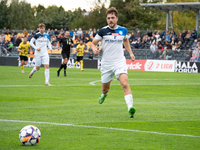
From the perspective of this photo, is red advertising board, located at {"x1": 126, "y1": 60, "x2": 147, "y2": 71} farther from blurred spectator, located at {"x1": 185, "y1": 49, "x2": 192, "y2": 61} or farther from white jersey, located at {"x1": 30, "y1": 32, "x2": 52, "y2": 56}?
white jersey, located at {"x1": 30, "y1": 32, "x2": 52, "y2": 56}

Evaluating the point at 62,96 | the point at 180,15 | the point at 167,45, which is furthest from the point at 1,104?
the point at 180,15

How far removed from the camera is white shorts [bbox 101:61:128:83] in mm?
7978

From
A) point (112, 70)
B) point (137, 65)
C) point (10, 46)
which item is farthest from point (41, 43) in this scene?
point (10, 46)

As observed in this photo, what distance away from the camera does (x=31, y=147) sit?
5125 mm

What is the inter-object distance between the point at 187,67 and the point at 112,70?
2260 cm

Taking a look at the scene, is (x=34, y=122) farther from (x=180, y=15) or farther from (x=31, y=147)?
(x=180, y=15)

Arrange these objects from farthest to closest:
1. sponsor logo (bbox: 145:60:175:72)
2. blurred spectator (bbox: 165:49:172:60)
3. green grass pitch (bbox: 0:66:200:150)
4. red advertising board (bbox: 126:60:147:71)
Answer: red advertising board (bbox: 126:60:147:71) → blurred spectator (bbox: 165:49:172:60) → sponsor logo (bbox: 145:60:175:72) → green grass pitch (bbox: 0:66:200:150)

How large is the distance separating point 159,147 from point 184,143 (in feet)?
1.54

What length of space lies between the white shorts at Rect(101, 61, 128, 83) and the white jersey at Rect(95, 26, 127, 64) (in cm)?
11

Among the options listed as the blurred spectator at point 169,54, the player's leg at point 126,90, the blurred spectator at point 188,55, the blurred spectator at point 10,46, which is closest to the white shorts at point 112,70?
the player's leg at point 126,90

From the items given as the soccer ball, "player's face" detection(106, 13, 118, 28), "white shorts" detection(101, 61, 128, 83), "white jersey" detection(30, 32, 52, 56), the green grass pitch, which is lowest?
the green grass pitch

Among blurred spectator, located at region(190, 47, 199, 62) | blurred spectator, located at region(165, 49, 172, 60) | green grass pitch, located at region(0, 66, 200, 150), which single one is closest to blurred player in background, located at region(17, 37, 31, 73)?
blurred spectator, located at region(165, 49, 172, 60)

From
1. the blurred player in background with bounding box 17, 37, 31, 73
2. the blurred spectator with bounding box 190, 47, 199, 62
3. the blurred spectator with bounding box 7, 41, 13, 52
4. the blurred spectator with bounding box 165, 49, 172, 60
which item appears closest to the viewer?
the blurred player in background with bounding box 17, 37, 31, 73

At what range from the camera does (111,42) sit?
26.8 feet
